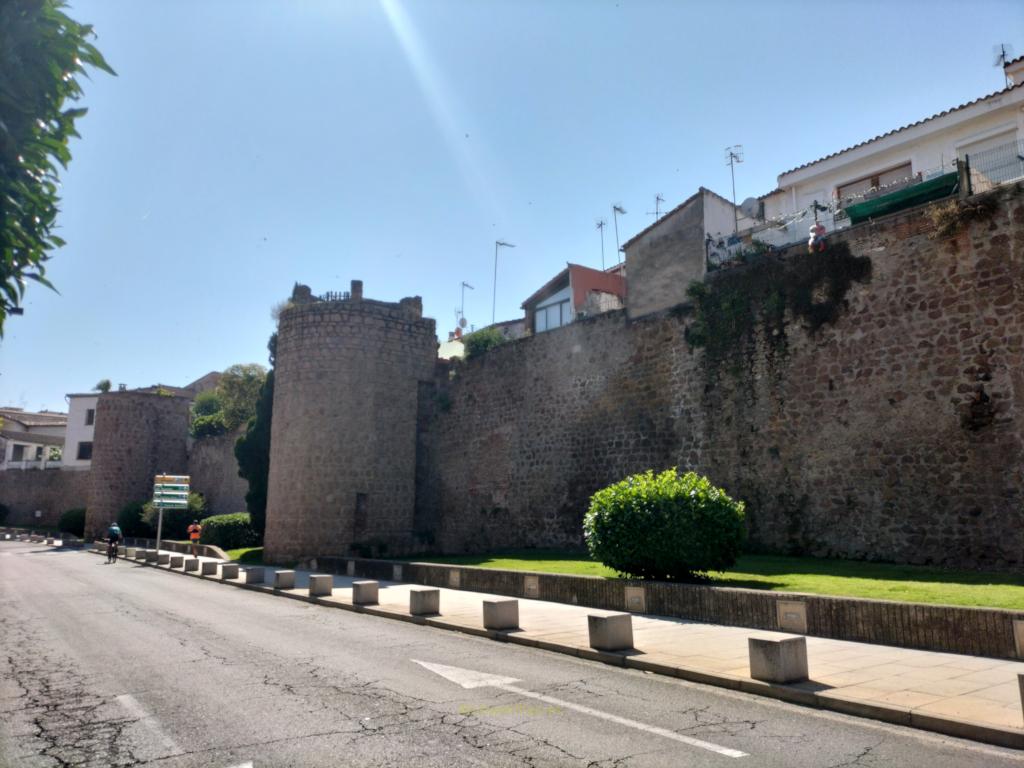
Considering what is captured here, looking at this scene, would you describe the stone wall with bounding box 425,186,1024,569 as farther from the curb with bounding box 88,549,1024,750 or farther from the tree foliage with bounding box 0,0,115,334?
the tree foliage with bounding box 0,0,115,334

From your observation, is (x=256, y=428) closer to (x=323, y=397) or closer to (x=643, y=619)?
(x=323, y=397)

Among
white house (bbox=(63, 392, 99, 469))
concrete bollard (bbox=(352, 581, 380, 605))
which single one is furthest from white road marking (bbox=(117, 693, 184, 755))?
white house (bbox=(63, 392, 99, 469))

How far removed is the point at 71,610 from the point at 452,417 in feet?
48.6

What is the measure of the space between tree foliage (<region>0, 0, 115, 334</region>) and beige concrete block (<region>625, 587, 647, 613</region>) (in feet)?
32.6

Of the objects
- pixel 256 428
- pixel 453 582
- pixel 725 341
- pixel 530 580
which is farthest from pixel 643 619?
pixel 256 428

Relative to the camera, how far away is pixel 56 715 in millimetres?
6461

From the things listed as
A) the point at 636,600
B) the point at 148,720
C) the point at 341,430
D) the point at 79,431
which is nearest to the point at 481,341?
the point at 341,430

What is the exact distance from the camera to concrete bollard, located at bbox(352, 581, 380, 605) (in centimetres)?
1416

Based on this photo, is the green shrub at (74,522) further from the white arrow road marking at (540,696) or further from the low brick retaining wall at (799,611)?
the white arrow road marking at (540,696)

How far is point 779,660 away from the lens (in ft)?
23.1

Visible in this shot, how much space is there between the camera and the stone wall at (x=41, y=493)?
55656 millimetres

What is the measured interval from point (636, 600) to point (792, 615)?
2923mm

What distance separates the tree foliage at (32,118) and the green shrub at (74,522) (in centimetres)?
5065

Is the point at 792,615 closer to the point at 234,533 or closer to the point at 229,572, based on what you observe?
the point at 229,572
